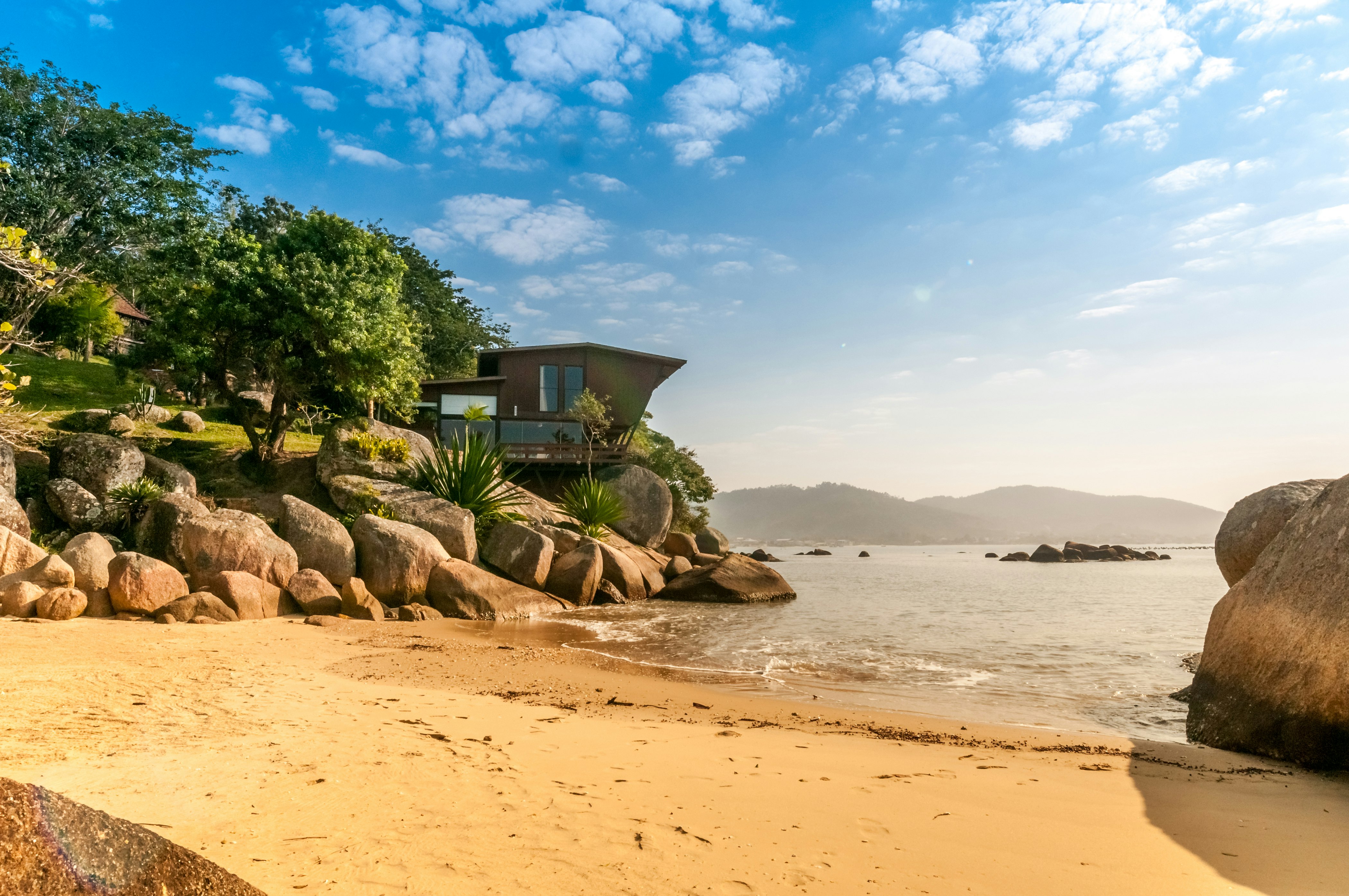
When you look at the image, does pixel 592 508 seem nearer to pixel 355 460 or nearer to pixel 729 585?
pixel 729 585

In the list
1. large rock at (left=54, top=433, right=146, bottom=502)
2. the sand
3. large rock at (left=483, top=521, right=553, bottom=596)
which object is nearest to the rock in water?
the sand

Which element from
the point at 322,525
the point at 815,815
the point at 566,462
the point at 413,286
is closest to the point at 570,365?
the point at 566,462

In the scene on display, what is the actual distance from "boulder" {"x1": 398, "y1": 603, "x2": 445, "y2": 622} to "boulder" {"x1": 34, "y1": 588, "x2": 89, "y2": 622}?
430 centimetres

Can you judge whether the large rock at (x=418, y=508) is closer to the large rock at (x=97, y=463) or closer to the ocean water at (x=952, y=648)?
the ocean water at (x=952, y=648)

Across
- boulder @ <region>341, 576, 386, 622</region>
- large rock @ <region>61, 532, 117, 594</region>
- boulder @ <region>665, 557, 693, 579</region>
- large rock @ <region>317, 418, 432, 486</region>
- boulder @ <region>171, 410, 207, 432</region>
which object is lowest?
boulder @ <region>665, 557, 693, 579</region>

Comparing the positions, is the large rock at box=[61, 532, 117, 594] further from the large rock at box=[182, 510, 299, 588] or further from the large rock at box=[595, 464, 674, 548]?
the large rock at box=[595, 464, 674, 548]

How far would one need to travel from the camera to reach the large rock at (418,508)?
1594cm

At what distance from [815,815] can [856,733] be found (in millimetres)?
2625

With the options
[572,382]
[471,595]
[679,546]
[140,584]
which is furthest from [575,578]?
[572,382]

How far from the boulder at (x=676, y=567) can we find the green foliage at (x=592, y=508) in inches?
92.2

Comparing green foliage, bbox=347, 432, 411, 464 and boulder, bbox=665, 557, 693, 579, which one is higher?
green foliage, bbox=347, 432, 411, 464

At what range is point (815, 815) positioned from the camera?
158 inches

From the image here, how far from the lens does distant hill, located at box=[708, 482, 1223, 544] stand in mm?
142750

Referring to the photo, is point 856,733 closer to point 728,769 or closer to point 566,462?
point 728,769
